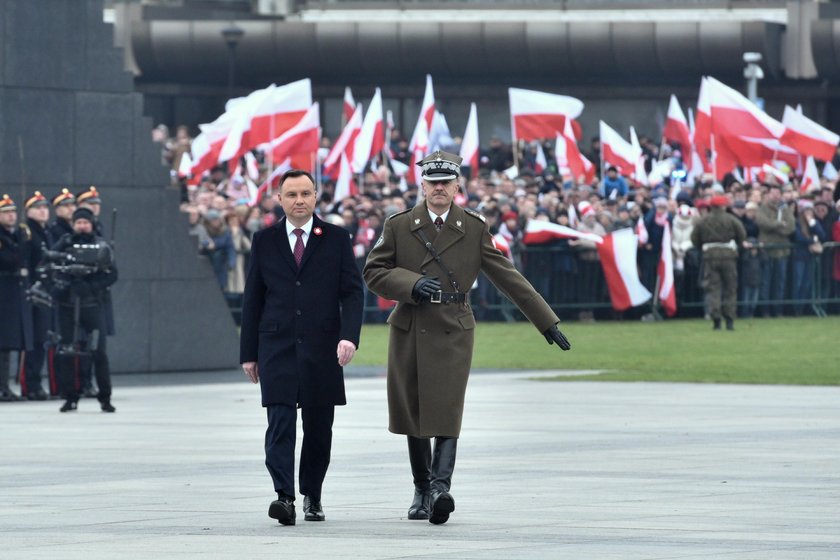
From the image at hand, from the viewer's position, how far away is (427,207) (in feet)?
36.3

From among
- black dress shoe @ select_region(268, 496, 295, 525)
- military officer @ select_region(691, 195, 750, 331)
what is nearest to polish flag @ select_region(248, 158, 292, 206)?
military officer @ select_region(691, 195, 750, 331)

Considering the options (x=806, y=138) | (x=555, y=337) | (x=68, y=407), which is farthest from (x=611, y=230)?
(x=555, y=337)

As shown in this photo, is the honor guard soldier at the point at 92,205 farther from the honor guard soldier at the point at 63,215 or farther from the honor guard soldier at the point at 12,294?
the honor guard soldier at the point at 12,294

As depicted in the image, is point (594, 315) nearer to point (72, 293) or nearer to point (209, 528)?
point (72, 293)

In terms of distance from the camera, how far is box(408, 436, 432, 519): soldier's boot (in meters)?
10.7

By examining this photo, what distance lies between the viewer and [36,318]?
21016mm

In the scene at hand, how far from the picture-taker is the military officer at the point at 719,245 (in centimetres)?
3003

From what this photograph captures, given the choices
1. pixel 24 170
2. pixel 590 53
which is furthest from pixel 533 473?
pixel 590 53

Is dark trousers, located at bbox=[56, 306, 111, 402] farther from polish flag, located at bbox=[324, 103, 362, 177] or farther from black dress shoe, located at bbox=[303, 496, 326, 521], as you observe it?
polish flag, located at bbox=[324, 103, 362, 177]

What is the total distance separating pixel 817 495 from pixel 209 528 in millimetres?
3403

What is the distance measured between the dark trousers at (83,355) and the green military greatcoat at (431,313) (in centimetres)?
829

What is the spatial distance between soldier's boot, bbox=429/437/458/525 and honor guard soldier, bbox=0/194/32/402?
10.4 m

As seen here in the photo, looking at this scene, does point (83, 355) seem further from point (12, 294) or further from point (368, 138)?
point (368, 138)

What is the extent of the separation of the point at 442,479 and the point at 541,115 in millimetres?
25388
